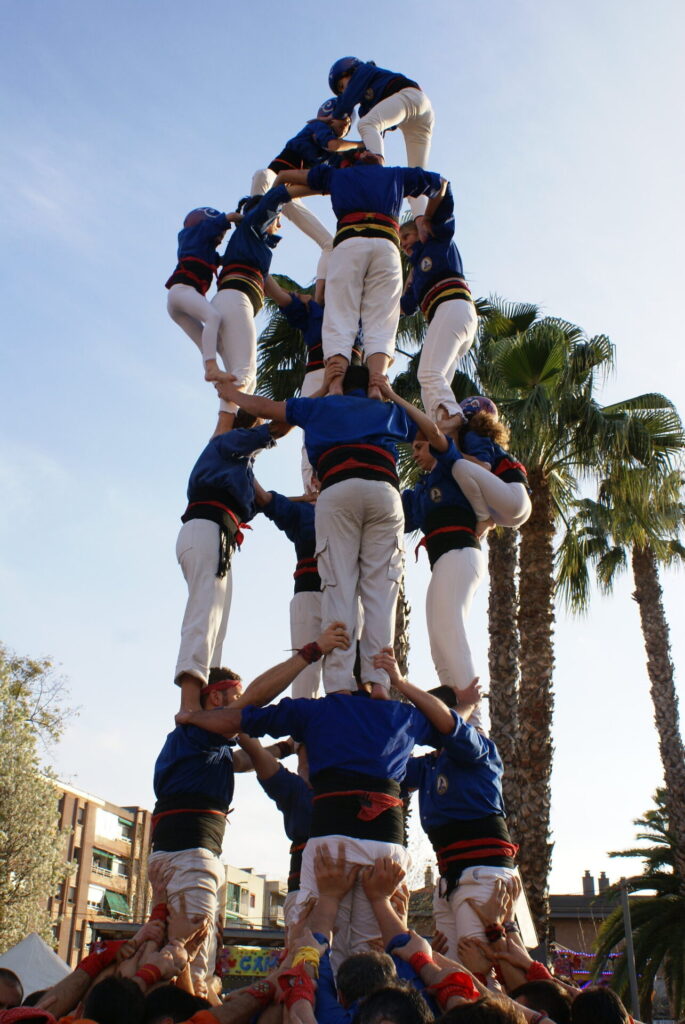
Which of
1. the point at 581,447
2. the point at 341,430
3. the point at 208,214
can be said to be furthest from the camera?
the point at 581,447

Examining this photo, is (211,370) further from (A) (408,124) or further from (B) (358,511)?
(A) (408,124)

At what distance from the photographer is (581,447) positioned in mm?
14078

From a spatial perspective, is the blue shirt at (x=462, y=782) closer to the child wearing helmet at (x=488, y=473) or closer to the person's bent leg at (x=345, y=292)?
the child wearing helmet at (x=488, y=473)

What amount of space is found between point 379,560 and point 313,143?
16.2 ft

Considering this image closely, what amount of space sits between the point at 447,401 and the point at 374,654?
2861 millimetres

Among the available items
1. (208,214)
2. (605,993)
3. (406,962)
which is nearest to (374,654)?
(406,962)

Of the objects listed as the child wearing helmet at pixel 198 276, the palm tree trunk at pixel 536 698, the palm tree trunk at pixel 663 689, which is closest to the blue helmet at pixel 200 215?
the child wearing helmet at pixel 198 276

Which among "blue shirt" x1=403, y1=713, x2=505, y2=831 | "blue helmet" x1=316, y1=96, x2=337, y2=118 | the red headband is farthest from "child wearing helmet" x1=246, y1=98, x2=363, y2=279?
"blue shirt" x1=403, y1=713, x2=505, y2=831

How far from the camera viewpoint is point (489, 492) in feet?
22.1

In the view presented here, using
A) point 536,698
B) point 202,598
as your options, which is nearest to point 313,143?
point 202,598

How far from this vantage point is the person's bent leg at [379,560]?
5.65 m

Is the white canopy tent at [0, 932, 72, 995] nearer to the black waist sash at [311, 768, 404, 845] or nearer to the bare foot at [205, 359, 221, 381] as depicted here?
the bare foot at [205, 359, 221, 381]

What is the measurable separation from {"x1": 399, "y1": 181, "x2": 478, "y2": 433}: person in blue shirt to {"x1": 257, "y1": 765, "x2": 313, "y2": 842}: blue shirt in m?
3.11

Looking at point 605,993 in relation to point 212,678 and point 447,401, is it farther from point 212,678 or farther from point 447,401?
point 447,401
